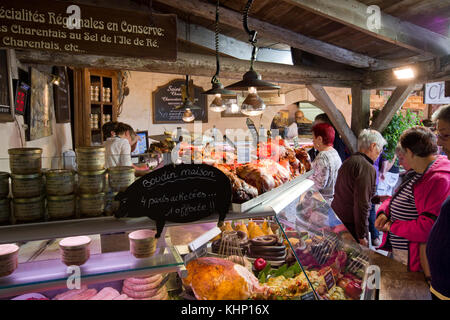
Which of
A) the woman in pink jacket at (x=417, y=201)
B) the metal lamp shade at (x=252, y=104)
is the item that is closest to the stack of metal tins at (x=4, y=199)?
the metal lamp shade at (x=252, y=104)

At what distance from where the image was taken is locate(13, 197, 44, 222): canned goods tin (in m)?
1.17

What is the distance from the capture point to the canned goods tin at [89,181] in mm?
1252

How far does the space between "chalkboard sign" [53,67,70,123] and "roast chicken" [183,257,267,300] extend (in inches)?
157

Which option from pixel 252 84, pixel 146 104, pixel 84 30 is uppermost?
pixel 84 30

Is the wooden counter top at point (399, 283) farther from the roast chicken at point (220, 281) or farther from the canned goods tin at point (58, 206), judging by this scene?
the canned goods tin at point (58, 206)

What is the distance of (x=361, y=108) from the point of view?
5715 millimetres

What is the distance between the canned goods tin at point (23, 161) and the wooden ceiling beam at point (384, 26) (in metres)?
2.70

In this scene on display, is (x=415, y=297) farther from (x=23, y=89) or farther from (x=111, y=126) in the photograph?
(x=111, y=126)

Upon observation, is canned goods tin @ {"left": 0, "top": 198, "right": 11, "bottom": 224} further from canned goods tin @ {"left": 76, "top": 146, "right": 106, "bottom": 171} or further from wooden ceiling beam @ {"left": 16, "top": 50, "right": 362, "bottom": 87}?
wooden ceiling beam @ {"left": 16, "top": 50, "right": 362, "bottom": 87}

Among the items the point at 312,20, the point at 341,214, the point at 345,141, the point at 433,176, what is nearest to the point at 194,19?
the point at 312,20

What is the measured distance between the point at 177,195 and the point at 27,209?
584 millimetres

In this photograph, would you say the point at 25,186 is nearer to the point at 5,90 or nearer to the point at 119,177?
the point at 119,177

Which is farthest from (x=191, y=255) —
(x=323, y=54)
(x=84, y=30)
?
(x=323, y=54)
